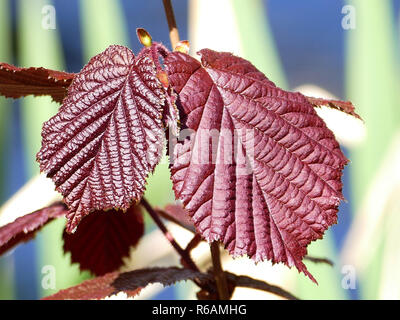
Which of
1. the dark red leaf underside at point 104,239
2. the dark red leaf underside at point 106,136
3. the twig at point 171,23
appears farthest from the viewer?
the dark red leaf underside at point 104,239

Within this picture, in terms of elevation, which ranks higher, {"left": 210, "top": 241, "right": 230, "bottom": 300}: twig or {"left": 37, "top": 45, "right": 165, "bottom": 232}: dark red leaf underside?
{"left": 37, "top": 45, "right": 165, "bottom": 232}: dark red leaf underside

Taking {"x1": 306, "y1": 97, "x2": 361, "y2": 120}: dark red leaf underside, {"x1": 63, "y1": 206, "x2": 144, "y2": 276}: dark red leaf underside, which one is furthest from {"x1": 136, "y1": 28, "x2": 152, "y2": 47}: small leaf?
{"x1": 63, "y1": 206, "x2": 144, "y2": 276}: dark red leaf underside

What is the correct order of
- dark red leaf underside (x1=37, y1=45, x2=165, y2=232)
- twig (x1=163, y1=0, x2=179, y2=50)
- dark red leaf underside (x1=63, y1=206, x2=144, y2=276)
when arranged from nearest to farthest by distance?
dark red leaf underside (x1=37, y1=45, x2=165, y2=232) < twig (x1=163, y1=0, x2=179, y2=50) < dark red leaf underside (x1=63, y1=206, x2=144, y2=276)

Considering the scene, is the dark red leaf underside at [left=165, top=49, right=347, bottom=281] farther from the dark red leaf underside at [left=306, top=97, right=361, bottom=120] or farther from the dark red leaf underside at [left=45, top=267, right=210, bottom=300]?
the dark red leaf underside at [left=45, top=267, right=210, bottom=300]

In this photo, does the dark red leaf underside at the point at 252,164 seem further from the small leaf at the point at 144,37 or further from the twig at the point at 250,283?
the twig at the point at 250,283

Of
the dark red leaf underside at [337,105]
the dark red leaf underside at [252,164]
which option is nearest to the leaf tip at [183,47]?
the dark red leaf underside at [252,164]
